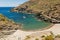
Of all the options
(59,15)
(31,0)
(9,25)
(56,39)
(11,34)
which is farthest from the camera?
(31,0)

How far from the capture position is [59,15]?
183 ft

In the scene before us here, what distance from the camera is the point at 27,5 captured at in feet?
352

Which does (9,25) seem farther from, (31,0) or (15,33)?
(31,0)

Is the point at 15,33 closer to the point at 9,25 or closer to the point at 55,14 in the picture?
the point at 9,25

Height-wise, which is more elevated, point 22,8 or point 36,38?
point 36,38

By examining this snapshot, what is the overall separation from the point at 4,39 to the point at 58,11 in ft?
107

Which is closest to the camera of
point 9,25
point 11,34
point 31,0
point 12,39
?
point 12,39

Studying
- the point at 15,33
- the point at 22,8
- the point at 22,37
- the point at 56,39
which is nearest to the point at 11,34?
the point at 15,33

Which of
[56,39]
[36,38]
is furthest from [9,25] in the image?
[56,39]

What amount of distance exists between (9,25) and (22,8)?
71194mm

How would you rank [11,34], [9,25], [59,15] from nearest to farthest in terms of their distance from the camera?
[11,34] → [9,25] → [59,15]

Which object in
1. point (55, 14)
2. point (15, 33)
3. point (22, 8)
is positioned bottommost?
point (22, 8)

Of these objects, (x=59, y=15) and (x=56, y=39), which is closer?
(x=56, y=39)

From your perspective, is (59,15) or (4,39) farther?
(59,15)
